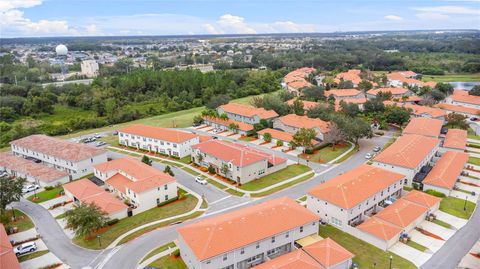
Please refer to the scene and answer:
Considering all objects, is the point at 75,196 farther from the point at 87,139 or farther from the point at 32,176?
the point at 87,139

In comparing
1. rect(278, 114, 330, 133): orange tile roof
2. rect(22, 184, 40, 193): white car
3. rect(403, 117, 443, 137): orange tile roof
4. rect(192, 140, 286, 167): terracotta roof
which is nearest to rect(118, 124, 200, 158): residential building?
rect(192, 140, 286, 167): terracotta roof

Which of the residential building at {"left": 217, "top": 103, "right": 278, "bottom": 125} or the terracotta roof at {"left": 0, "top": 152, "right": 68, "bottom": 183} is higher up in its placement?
the residential building at {"left": 217, "top": 103, "right": 278, "bottom": 125}

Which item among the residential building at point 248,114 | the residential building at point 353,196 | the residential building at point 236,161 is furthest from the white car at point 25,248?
the residential building at point 248,114

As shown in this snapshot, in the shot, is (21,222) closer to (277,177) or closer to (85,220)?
(85,220)

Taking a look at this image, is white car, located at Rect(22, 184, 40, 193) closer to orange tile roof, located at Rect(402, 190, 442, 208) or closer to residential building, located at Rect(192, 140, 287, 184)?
residential building, located at Rect(192, 140, 287, 184)

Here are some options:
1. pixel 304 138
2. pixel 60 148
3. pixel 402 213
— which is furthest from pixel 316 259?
pixel 60 148

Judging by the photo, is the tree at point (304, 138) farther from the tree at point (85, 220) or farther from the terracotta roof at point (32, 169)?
the terracotta roof at point (32, 169)

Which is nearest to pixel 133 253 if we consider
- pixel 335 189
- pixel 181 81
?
pixel 335 189
